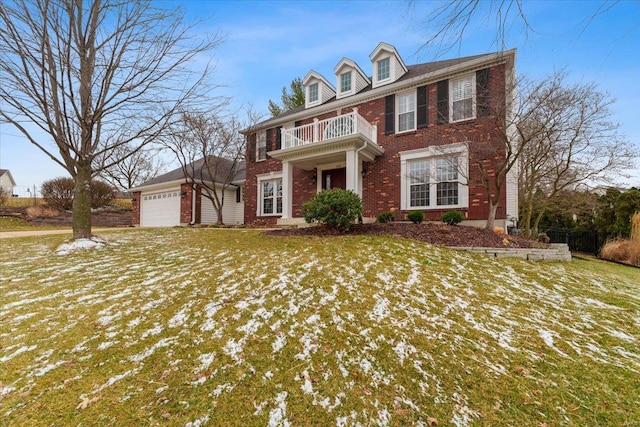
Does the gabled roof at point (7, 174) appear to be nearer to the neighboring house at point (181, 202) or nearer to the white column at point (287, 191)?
the neighboring house at point (181, 202)

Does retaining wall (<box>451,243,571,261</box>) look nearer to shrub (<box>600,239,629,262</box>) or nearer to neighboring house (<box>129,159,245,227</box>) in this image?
shrub (<box>600,239,629,262</box>)

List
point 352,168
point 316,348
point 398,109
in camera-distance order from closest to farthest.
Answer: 1. point 316,348
2. point 352,168
3. point 398,109

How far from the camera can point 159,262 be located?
568cm

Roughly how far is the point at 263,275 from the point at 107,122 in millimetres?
6475

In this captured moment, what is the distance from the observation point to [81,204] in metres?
7.43

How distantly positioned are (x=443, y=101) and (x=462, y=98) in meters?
0.60

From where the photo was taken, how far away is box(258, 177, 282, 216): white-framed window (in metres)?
14.5

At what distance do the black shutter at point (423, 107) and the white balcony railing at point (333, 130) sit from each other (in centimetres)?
178

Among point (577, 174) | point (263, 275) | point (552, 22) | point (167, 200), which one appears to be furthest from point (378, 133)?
point (167, 200)

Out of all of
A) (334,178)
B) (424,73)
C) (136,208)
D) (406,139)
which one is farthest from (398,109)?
(136,208)

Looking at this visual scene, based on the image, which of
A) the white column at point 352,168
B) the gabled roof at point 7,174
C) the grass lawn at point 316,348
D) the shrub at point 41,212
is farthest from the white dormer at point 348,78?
the gabled roof at point 7,174

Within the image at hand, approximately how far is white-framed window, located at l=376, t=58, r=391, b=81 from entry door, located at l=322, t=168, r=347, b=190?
13.6 feet

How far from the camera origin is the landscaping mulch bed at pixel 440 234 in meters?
6.92

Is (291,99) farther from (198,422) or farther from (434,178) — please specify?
(198,422)
